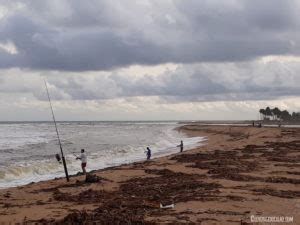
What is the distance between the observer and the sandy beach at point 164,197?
38.7 ft

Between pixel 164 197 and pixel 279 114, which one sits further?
pixel 279 114

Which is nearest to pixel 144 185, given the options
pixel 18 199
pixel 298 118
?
pixel 18 199

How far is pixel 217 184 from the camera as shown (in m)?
17.0

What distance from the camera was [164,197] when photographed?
1459cm

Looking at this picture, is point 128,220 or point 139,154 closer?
point 128,220

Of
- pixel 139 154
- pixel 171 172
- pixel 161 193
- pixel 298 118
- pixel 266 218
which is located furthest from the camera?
pixel 298 118

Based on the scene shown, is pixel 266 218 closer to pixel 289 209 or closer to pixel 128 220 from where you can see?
pixel 289 209

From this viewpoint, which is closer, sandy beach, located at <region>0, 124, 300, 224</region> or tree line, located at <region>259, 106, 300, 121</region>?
sandy beach, located at <region>0, 124, 300, 224</region>

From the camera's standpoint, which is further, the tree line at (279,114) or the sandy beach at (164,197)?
the tree line at (279,114)

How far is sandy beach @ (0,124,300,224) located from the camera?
11805mm

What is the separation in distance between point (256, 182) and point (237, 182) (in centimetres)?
73

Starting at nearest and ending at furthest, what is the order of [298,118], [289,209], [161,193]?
1. [289,209]
2. [161,193]
3. [298,118]

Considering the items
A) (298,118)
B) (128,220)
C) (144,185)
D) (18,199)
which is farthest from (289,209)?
(298,118)

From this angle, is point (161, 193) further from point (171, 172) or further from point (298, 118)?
point (298, 118)
